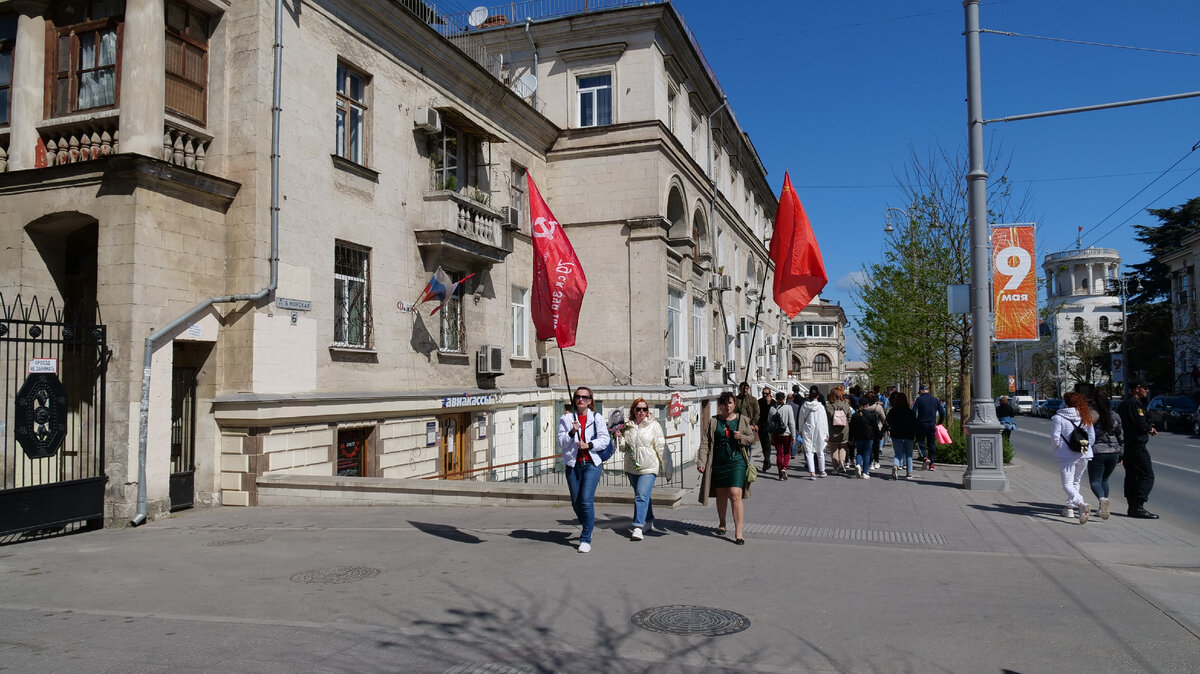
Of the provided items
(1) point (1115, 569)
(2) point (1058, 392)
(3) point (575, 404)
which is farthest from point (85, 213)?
(2) point (1058, 392)

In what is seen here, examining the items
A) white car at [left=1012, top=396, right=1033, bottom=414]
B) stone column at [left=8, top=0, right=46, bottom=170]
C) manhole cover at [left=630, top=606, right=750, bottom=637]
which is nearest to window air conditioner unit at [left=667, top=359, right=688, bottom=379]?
stone column at [left=8, top=0, right=46, bottom=170]

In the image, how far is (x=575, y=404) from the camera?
28.9 ft

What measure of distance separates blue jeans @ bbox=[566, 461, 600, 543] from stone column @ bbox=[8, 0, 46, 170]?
31.5ft

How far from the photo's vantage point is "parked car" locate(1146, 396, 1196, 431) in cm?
3412

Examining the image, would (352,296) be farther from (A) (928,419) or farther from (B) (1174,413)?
(B) (1174,413)

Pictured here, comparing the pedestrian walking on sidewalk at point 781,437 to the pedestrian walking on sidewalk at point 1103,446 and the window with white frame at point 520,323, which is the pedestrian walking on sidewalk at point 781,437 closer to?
the pedestrian walking on sidewalk at point 1103,446

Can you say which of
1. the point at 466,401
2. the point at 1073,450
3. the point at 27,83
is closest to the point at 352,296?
the point at 466,401

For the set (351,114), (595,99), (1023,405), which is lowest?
(1023,405)

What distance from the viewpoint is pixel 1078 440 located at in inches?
412

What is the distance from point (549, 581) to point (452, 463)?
10.9 meters

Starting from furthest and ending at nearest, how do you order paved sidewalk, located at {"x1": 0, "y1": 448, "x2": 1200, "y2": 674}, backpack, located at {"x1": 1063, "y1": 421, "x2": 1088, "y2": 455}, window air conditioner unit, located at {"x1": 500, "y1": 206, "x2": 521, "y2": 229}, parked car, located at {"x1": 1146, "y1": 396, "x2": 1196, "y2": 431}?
parked car, located at {"x1": 1146, "y1": 396, "x2": 1196, "y2": 431}, window air conditioner unit, located at {"x1": 500, "y1": 206, "x2": 521, "y2": 229}, backpack, located at {"x1": 1063, "y1": 421, "x2": 1088, "y2": 455}, paved sidewalk, located at {"x1": 0, "y1": 448, "x2": 1200, "y2": 674}

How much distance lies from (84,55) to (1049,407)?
2239 inches

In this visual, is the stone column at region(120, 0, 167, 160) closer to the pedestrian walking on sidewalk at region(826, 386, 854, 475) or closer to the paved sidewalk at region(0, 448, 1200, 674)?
the paved sidewalk at region(0, 448, 1200, 674)

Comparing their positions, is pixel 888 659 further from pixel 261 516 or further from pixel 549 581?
pixel 261 516
